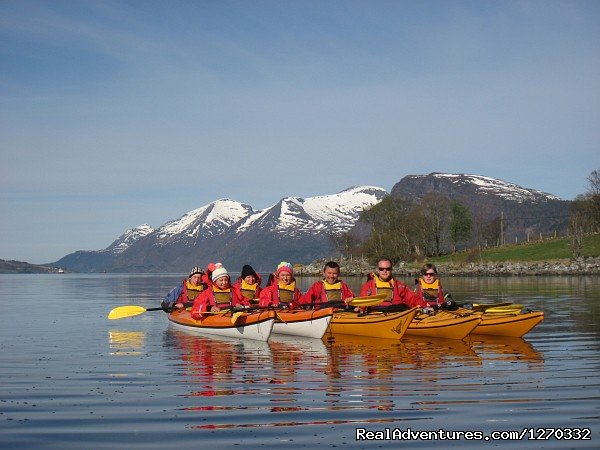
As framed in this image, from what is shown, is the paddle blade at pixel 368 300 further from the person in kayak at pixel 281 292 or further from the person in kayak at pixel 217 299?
the person in kayak at pixel 217 299

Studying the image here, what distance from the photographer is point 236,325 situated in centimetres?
2330

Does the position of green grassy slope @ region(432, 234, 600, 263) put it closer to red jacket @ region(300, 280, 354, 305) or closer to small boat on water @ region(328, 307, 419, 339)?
red jacket @ region(300, 280, 354, 305)

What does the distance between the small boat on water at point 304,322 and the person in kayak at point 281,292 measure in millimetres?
837

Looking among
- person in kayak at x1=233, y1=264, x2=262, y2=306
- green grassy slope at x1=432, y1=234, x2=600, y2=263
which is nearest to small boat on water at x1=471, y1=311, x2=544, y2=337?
person in kayak at x1=233, y1=264, x2=262, y2=306

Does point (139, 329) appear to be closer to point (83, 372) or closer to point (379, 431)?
point (83, 372)

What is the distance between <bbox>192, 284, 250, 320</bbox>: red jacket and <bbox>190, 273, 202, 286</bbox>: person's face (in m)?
4.17

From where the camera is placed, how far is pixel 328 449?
953 cm

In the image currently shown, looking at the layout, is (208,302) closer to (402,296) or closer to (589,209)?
(402,296)

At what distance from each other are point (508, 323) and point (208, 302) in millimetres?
9528

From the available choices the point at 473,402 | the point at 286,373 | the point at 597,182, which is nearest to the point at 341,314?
the point at 286,373

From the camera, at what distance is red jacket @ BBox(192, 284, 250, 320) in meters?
25.1

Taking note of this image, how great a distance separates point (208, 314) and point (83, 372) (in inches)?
338

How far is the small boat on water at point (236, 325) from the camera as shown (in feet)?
73.0

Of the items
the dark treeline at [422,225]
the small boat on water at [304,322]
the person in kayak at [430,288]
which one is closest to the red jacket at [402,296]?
the person in kayak at [430,288]
